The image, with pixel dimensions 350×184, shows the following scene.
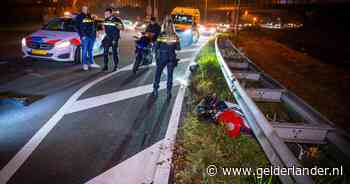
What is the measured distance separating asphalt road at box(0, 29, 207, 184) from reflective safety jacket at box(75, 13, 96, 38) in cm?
189

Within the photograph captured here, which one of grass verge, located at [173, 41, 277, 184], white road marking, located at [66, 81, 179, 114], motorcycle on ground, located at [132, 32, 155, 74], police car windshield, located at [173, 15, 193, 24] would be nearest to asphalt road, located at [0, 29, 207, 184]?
white road marking, located at [66, 81, 179, 114]

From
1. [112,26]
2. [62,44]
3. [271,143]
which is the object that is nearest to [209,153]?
[271,143]

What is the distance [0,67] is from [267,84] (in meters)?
8.87

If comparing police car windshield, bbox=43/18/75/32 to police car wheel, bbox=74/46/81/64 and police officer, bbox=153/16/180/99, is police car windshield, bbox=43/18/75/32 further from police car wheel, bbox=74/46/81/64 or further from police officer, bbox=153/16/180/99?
police officer, bbox=153/16/180/99

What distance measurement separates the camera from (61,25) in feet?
36.2

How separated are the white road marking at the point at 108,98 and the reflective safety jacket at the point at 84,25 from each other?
3.42 metres

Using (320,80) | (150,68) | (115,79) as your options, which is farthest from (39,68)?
(320,80)

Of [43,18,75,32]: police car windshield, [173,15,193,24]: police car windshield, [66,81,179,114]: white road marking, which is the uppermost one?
[173,15,193,24]: police car windshield

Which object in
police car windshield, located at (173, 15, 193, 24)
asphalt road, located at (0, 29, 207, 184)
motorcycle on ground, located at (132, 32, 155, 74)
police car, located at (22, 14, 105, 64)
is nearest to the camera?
asphalt road, located at (0, 29, 207, 184)

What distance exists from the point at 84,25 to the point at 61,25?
2179 mm

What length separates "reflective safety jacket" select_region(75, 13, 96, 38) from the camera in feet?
30.9

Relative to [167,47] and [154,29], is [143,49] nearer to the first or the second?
[154,29]

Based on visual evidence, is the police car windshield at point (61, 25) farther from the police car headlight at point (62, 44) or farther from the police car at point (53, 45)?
the police car headlight at point (62, 44)

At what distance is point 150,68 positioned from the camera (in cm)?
1080
